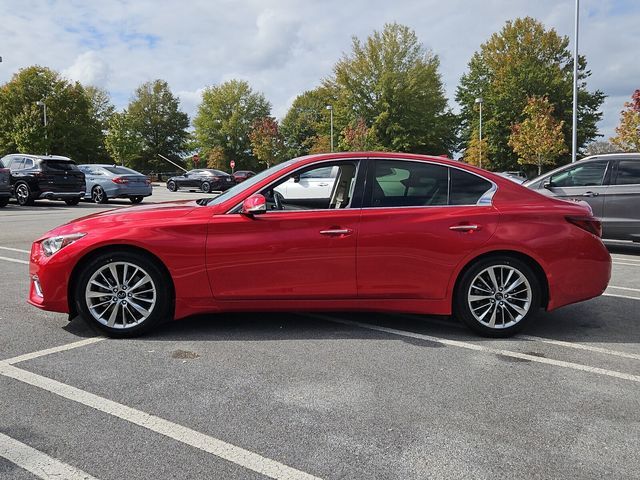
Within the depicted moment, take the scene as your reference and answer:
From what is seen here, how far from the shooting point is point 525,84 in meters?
54.5

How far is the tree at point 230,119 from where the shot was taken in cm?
7969

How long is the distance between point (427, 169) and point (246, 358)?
2.20 meters

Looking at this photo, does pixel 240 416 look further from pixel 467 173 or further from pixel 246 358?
pixel 467 173

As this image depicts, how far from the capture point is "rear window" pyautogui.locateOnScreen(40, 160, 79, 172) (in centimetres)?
1856

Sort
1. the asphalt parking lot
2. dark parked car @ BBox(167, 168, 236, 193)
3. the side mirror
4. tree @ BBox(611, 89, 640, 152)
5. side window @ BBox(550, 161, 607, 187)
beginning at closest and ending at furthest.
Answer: the asphalt parking lot → the side mirror → side window @ BBox(550, 161, 607, 187) → tree @ BBox(611, 89, 640, 152) → dark parked car @ BBox(167, 168, 236, 193)

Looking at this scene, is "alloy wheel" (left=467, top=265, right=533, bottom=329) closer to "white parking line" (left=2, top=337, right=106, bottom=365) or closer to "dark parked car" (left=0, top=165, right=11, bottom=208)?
"white parking line" (left=2, top=337, right=106, bottom=365)

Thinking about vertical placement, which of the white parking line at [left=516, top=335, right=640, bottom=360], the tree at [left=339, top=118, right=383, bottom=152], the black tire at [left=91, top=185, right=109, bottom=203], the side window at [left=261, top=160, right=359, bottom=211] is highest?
the tree at [left=339, top=118, right=383, bottom=152]

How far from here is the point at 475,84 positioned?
207 ft

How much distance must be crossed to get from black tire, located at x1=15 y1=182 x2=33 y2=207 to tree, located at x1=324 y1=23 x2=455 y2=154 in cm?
4078

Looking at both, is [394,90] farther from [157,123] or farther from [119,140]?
[157,123]

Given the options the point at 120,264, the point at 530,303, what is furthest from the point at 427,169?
the point at 120,264

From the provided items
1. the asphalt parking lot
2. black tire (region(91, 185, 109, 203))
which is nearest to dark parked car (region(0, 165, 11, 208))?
black tire (region(91, 185, 109, 203))

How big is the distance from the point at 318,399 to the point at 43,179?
1762 centimetres

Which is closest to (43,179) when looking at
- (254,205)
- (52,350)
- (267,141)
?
(52,350)
